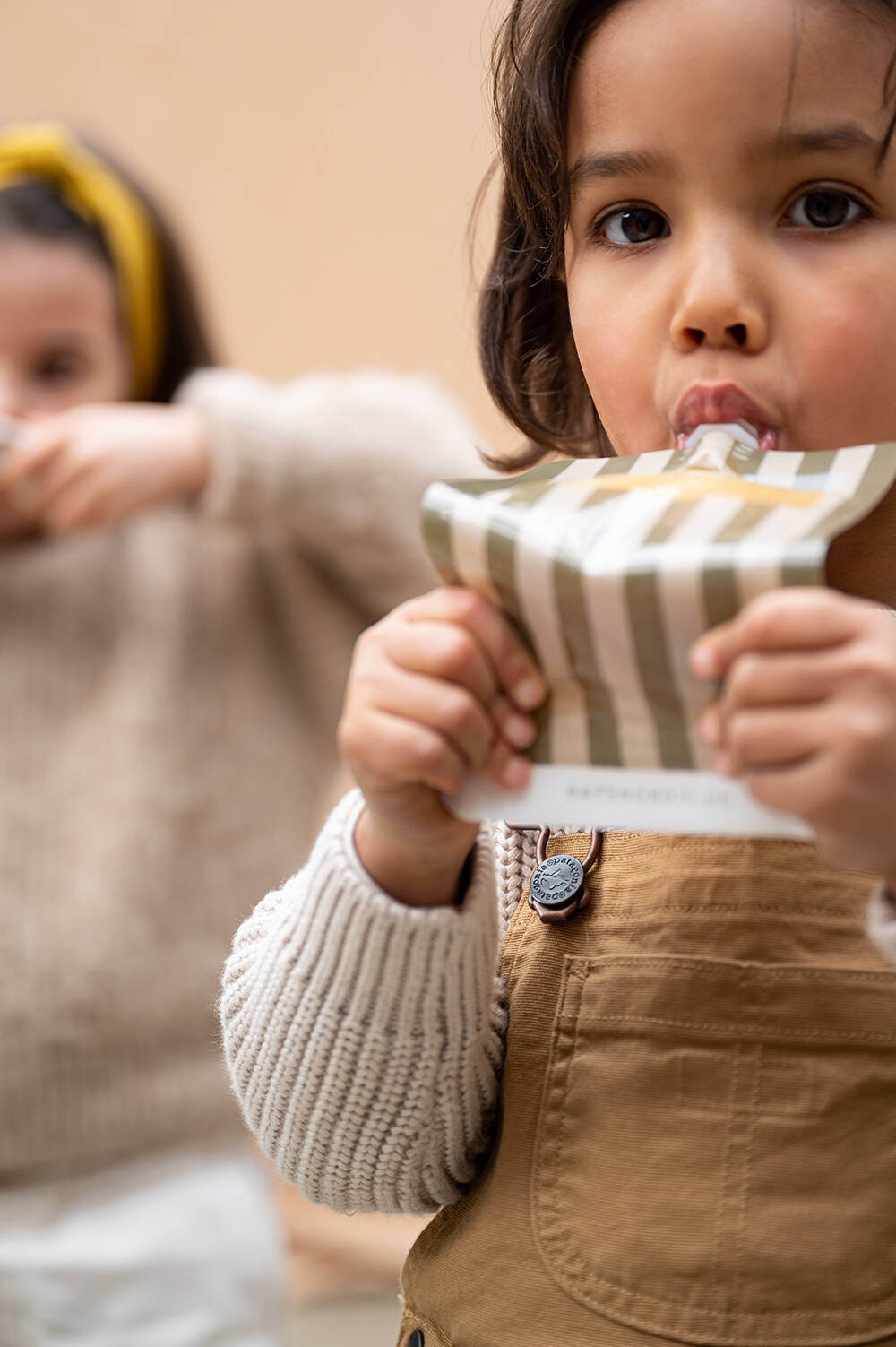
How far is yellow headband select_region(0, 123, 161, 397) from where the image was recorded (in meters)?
1.17

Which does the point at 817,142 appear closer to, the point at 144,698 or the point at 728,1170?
the point at 728,1170

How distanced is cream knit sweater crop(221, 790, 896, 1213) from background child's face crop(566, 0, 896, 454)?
0.18 metres

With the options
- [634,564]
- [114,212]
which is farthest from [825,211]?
[114,212]

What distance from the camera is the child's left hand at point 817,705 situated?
0.36 meters

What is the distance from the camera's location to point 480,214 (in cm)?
78

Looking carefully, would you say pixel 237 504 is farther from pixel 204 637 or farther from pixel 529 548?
pixel 529 548

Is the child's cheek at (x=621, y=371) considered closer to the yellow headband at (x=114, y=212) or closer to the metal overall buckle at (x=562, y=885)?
the metal overall buckle at (x=562, y=885)

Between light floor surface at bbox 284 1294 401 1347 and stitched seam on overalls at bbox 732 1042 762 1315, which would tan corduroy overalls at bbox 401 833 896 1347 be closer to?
stitched seam on overalls at bbox 732 1042 762 1315

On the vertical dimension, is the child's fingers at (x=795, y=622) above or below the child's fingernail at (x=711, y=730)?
above

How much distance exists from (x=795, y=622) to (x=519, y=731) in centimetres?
9

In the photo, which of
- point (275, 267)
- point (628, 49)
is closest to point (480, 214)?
point (628, 49)

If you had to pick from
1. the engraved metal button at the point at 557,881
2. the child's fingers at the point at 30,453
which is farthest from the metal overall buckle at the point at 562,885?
the child's fingers at the point at 30,453

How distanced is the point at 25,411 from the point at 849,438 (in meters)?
0.77

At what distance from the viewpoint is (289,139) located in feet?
5.45
